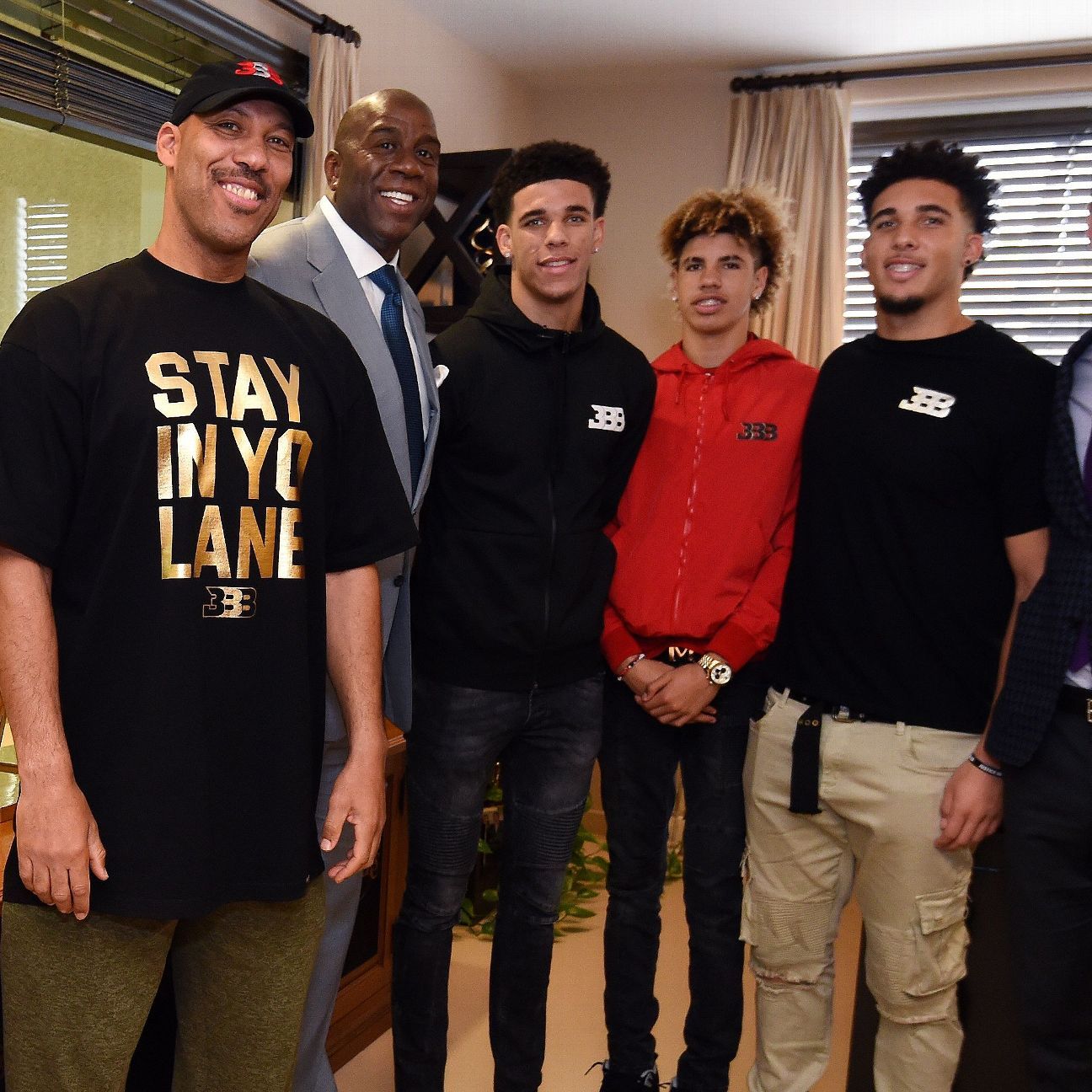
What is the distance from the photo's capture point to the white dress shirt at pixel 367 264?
1.84 m

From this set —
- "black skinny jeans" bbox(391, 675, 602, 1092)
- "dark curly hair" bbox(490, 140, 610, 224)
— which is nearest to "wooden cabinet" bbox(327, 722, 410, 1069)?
"black skinny jeans" bbox(391, 675, 602, 1092)

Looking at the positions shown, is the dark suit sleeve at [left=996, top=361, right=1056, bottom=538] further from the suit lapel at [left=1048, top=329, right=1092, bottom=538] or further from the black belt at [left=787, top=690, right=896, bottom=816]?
the black belt at [left=787, top=690, right=896, bottom=816]

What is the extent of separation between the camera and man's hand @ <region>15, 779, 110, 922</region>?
1207mm

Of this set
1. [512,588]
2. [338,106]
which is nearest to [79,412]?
[512,588]

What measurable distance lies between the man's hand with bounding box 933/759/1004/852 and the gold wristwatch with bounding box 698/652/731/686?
1.34 feet

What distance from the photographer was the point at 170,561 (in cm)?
128

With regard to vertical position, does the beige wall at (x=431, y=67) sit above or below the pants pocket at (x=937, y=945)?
above

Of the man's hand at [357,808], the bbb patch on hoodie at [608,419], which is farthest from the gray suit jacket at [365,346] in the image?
the bbb patch on hoodie at [608,419]

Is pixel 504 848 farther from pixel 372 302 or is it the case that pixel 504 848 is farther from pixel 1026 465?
pixel 1026 465

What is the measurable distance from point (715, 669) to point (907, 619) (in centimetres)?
35

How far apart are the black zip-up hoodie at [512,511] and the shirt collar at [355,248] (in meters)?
0.21

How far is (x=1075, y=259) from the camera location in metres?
4.11

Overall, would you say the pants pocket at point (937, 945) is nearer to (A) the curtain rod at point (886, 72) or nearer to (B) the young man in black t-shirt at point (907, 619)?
(B) the young man in black t-shirt at point (907, 619)

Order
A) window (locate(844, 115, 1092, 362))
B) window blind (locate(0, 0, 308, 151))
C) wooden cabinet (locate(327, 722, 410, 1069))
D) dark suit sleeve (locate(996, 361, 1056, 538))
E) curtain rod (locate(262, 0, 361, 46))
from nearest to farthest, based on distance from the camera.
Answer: dark suit sleeve (locate(996, 361, 1056, 538))
window blind (locate(0, 0, 308, 151))
wooden cabinet (locate(327, 722, 410, 1069))
curtain rod (locate(262, 0, 361, 46))
window (locate(844, 115, 1092, 362))
